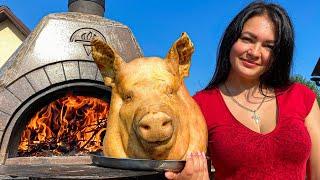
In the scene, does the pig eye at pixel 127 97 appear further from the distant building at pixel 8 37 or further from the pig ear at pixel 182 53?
the distant building at pixel 8 37

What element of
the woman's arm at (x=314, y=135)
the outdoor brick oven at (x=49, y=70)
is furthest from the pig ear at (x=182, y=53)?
the outdoor brick oven at (x=49, y=70)

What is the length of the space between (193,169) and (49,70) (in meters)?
2.42

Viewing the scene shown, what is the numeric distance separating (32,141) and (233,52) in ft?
8.55

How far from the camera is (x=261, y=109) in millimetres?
1356

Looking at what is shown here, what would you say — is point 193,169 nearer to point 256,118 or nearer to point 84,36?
point 256,118

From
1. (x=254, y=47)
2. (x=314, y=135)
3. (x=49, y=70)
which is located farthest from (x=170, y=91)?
(x=49, y=70)

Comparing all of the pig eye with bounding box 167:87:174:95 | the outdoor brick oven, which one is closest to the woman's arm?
the pig eye with bounding box 167:87:174:95

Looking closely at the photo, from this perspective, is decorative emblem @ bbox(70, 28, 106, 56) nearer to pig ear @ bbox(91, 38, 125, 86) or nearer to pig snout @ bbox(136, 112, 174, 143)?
pig ear @ bbox(91, 38, 125, 86)

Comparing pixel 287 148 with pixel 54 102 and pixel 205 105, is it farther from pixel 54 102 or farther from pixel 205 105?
pixel 54 102

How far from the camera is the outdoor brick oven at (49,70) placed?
10.5 ft

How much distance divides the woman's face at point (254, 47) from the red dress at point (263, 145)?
143 millimetres

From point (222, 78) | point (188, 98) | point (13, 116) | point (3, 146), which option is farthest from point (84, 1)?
point (188, 98)

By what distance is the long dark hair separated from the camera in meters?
1.31

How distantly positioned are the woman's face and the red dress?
14 cm
